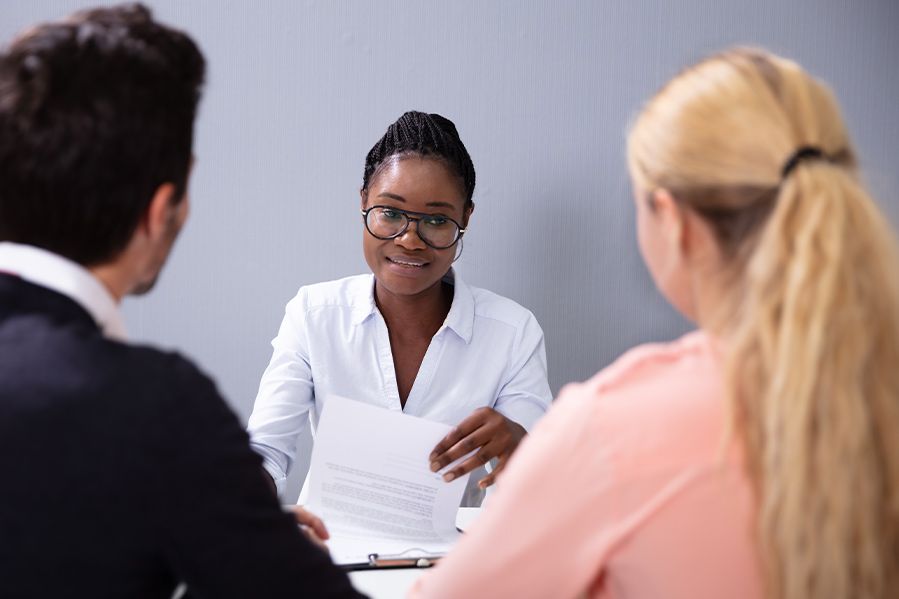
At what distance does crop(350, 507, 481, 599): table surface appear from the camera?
1219mm

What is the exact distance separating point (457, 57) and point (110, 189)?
1.45 meters

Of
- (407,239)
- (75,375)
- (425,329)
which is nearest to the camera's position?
(75,375)

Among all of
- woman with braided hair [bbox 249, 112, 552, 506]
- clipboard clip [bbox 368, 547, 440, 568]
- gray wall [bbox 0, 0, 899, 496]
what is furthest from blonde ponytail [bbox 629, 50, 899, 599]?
gray wall [bbox 0, 0, 899, 496]

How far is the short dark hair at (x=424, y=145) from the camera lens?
196 cm

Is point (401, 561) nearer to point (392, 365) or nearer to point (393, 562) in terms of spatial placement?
point (393, 562)

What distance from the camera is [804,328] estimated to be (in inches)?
29.8

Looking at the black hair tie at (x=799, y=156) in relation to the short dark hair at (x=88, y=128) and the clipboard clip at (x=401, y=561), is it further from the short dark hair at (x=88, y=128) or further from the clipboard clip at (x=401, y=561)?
the clipboard clip at (x=401, y=561)

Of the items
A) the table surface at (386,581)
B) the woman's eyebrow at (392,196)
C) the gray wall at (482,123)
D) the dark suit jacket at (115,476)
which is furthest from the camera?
the gray wall at (482,123)

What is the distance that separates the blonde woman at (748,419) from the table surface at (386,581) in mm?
421

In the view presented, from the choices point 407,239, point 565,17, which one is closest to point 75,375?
point 407,239

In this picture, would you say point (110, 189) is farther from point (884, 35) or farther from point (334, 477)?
point (884, 35)

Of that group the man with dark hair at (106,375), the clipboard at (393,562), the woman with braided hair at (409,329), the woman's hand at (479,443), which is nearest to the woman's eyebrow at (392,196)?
the woman with braided hair at (409,329)

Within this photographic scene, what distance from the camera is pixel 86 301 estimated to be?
2.67 feet

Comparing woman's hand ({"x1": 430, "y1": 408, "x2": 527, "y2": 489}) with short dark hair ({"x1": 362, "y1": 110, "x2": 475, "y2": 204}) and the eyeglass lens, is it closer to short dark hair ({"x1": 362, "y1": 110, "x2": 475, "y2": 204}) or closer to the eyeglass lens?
the eyeglass lens
